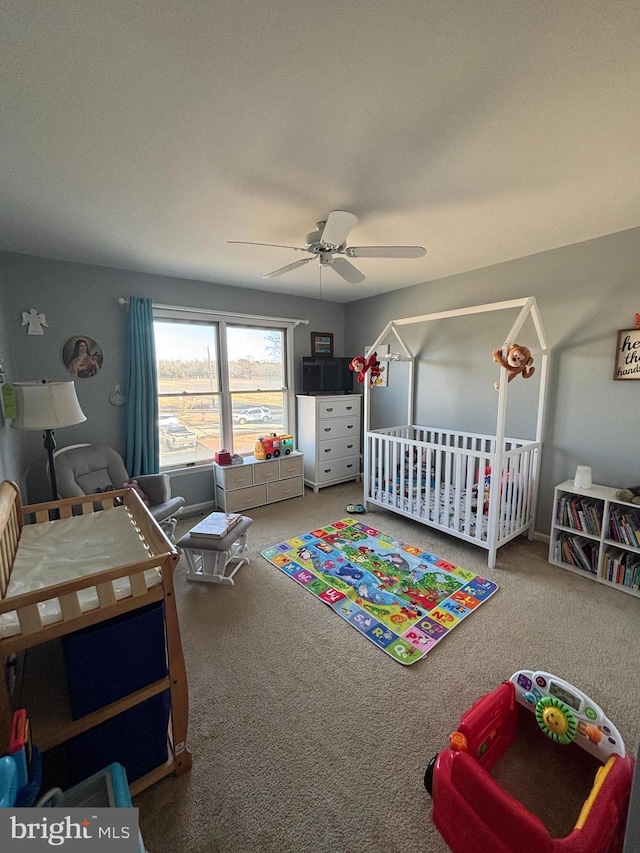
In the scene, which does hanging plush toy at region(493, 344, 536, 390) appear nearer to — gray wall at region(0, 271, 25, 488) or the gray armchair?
the gray armchair

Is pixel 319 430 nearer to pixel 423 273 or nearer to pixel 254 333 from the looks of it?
pixel 254 333

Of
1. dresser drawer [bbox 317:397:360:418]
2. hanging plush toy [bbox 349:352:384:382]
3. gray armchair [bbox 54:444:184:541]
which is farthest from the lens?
dresser drawer [bbox 317:397:360:418]

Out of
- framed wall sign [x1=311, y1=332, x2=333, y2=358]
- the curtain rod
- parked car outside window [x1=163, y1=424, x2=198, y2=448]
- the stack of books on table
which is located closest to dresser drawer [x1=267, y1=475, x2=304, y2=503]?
parked car outside window [x1=163, y1=424, x2=198, y2=448]

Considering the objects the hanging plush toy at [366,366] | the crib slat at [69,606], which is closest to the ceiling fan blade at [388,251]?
the hanging plush toy at [366,366]

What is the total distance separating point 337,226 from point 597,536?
269 cm

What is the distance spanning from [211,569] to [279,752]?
4.37 feet


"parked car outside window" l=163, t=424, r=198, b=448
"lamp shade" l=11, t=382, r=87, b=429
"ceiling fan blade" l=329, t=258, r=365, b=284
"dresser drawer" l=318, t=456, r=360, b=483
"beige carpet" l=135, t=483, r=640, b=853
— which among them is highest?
"ceiling fan blade" l=329, t=258, r=365, b=284

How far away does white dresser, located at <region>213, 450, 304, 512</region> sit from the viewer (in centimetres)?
362

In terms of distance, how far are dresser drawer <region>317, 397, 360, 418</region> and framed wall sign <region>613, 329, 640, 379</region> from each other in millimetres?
2599

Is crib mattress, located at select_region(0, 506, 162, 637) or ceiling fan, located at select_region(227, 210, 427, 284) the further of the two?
ceiling fan, located at select_region(227, 210, 427, 284)

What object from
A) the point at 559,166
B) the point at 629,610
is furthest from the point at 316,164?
the point at 629,610

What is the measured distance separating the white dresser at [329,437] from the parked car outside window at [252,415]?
42 cm

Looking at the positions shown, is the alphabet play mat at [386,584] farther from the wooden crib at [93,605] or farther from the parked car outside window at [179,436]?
the parked car outside window at [179,436]

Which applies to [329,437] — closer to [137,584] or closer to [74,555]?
[74,555]
